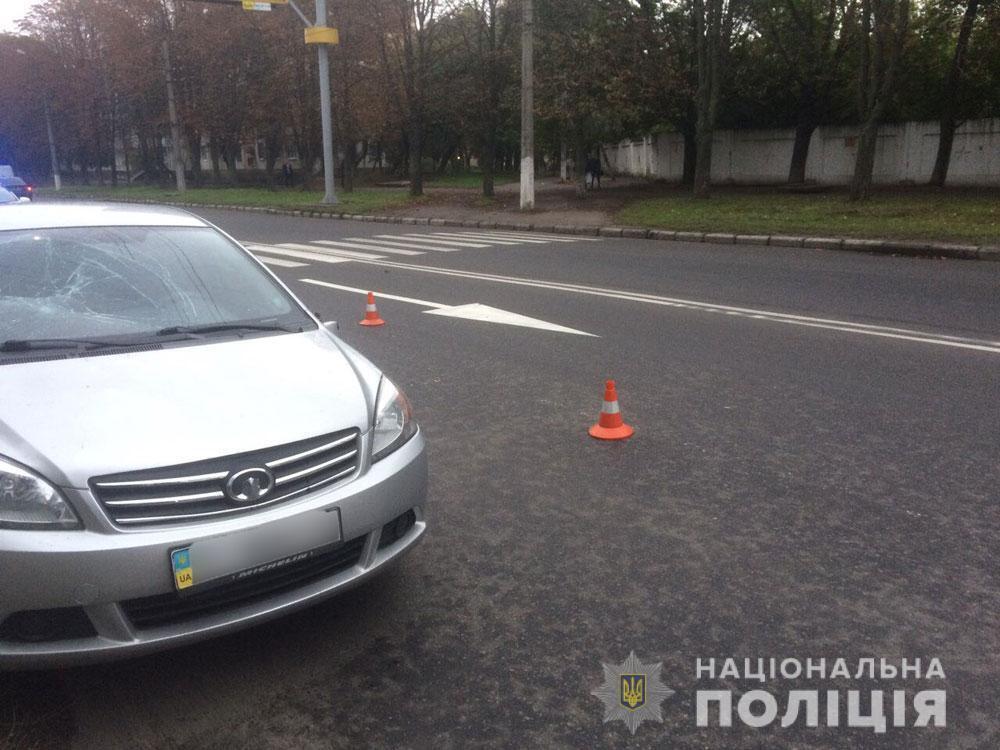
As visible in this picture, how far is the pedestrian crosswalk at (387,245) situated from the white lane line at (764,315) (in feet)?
10.6

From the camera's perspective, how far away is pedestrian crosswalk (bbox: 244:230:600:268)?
52.4ft

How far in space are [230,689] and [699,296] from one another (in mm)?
8819

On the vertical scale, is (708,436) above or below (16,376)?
below

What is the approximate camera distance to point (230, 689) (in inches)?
119

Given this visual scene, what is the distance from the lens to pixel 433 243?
740 inches

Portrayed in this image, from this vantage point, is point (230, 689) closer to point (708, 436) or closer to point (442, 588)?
point (442, 588)

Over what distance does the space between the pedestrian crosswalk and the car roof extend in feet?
31.9

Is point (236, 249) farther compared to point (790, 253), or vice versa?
point (790, 253)

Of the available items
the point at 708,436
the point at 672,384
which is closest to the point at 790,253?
the point at 672,384

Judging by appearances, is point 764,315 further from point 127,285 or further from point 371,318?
point 127,285

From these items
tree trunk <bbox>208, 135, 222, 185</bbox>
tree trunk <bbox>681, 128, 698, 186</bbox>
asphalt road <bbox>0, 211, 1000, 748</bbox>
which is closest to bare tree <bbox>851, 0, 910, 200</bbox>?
tree trunk <bbox>681, 128, 698, 186</bbox>

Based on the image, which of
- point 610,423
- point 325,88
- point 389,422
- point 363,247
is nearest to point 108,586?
point 389,422

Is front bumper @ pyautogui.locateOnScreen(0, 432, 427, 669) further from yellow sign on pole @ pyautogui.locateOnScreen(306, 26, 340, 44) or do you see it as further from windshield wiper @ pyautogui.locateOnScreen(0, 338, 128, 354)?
yellow sign on pole @ pyautogui.locateOnScreen(306, 26, 340, 44)

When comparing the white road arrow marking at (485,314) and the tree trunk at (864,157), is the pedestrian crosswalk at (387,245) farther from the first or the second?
the tree trunk at (864,157)
